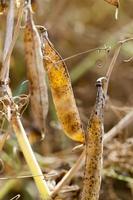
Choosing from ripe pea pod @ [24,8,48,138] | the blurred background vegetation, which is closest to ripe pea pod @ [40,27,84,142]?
ripe pea pod @ [24,8,48,138]

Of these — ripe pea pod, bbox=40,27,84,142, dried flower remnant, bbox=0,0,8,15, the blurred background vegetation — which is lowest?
the blurred background vegetation

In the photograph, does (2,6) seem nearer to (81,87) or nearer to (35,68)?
(35,68)

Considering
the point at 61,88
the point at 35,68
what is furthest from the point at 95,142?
the point at 35,68

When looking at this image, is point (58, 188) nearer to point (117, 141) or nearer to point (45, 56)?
point (45, 56)

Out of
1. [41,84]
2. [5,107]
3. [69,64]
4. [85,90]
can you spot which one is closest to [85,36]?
[69,64]

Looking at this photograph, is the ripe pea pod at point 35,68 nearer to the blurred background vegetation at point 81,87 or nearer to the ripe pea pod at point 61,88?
the ripe pea pod at point 61,88

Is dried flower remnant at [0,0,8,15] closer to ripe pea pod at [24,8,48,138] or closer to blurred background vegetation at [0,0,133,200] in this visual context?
ripe pea pod at [24,8,48,138]

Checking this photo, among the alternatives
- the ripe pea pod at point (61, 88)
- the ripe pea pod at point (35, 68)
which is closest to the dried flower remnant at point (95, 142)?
the ripe pea pod at point (61, 88)
